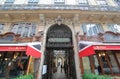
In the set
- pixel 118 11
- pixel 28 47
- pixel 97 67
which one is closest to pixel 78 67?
pixel 97 67

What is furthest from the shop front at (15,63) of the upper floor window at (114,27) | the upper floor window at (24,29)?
the upper floor window at (114,27)

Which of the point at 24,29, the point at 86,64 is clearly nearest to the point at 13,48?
the point at 24,29

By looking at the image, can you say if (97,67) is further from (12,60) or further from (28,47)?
(12,60)

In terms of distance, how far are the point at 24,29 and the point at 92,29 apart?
A: 5580 mm

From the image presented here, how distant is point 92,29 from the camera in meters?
10.3

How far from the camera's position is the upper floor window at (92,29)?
10.1m

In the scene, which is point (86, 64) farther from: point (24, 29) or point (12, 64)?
point (24, 29)

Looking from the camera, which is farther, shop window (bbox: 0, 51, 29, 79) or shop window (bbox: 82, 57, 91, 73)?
shop window (bbox: 82, 57, 91, 73)

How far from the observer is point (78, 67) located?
8422 millimetres

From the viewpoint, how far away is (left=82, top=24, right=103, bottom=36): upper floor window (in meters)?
10.1

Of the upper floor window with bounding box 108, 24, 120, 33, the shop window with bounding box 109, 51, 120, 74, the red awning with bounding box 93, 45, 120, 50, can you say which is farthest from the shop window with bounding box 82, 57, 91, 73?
the upper floor window with bounding box 108, 24, 120, 33

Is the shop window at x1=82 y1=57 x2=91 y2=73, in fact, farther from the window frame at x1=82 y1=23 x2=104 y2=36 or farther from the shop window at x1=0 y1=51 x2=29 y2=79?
the shop window at x1=0 y1=51 x2=29 y2=79

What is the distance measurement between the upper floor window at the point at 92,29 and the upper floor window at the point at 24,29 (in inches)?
164

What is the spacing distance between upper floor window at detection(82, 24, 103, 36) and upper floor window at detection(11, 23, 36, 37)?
4.17 metres
